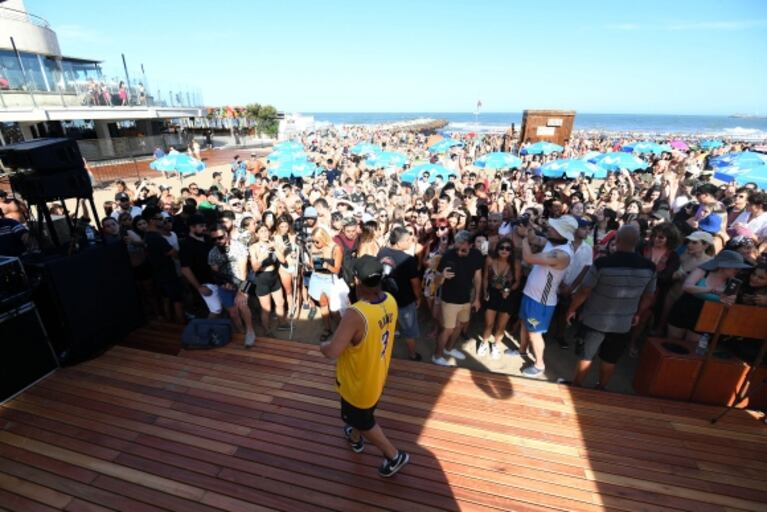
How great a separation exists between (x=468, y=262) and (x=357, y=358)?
7.20ft

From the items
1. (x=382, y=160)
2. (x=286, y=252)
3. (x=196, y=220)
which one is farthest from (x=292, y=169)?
(x=196, y=220)

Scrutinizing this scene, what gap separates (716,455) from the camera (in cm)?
311

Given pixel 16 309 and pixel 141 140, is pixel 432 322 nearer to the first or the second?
pixel 16 309

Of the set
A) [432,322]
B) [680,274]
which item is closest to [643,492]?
[680,274]

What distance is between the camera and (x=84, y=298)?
13.3 ft

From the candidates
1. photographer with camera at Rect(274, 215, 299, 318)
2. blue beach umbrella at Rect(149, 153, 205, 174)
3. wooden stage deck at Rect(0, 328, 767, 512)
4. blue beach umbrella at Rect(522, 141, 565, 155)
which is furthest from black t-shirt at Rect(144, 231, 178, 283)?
blue beach umbrella at Rect(522, 141, 565, 155)

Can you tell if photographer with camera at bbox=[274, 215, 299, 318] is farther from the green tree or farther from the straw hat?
the green tree

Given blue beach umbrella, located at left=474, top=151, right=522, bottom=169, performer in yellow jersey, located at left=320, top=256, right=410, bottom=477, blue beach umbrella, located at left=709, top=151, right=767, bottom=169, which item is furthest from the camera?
blue beach umbrella, located at left=474, top=151, right=522, bottom=169

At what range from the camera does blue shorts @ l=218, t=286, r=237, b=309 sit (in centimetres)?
485

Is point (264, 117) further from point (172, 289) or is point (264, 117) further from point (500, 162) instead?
point (172, 289)

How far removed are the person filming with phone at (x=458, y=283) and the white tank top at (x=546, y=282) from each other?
0.63 m

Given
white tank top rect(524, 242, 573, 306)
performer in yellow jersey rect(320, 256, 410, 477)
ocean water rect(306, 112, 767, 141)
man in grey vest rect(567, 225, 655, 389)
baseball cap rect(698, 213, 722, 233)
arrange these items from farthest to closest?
ocean water rect(306, 112, 767, 141) < baseball cap rect(698, 213, 722, 233) < white tank top rect(524, 242, 573, 306) < man in grey vest rect(567, 225, 655, 389) < performer in yellow jersey rect(320, 256, 410, 477)

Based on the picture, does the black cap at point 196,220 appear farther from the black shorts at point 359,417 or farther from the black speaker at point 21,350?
the black shorts at point 359,417

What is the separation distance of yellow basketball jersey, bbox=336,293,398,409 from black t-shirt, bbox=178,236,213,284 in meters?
2.97
